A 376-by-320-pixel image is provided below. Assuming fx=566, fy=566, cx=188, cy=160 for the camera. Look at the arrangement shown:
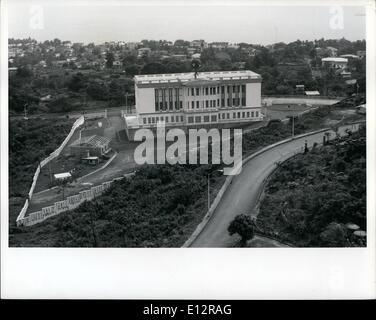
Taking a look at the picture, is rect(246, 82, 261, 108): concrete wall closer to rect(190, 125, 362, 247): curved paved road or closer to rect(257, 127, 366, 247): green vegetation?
rect(190, 125, 362, 247): curved paved road

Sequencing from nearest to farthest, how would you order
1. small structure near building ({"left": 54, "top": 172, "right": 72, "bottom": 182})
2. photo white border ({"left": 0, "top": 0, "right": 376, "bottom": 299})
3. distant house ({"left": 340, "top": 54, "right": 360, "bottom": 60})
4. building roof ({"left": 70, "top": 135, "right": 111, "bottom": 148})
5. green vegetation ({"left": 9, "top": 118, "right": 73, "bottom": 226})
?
photo white border ({"left": 0, "top": 0, "right": 376, "bottom": 299}), green vegetation ({"left": 9, "top": 118, "right": 73, "bottom": 226}), distant house ({"left": 340, "top": 54, "right": 360, "bottom": 60}), small structure near building ({"left": 54, "top": 172, "right": 72, "bottom": 182}), building roof ({"left": 70, "top": 135, "right": 111, "bottom": 148})

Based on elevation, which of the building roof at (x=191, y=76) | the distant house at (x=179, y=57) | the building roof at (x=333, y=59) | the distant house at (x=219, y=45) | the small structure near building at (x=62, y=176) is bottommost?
the small structure near building at (x=62, y=176)

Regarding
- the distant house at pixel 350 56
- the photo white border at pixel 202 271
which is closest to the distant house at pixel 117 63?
the photo white border at pixel 202 271

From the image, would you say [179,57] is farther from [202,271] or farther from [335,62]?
[202,271]

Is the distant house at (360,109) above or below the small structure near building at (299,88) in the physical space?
below

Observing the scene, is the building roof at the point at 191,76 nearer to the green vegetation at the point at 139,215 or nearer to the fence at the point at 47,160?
the fence at the point at 47,160

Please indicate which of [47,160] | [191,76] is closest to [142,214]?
[47,160]

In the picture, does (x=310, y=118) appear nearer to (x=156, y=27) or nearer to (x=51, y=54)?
(x=156, y=27)

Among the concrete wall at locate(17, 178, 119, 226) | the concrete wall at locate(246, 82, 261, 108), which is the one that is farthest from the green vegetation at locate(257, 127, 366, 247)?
the concrete wall at locate(17, 178, 119, 226)
